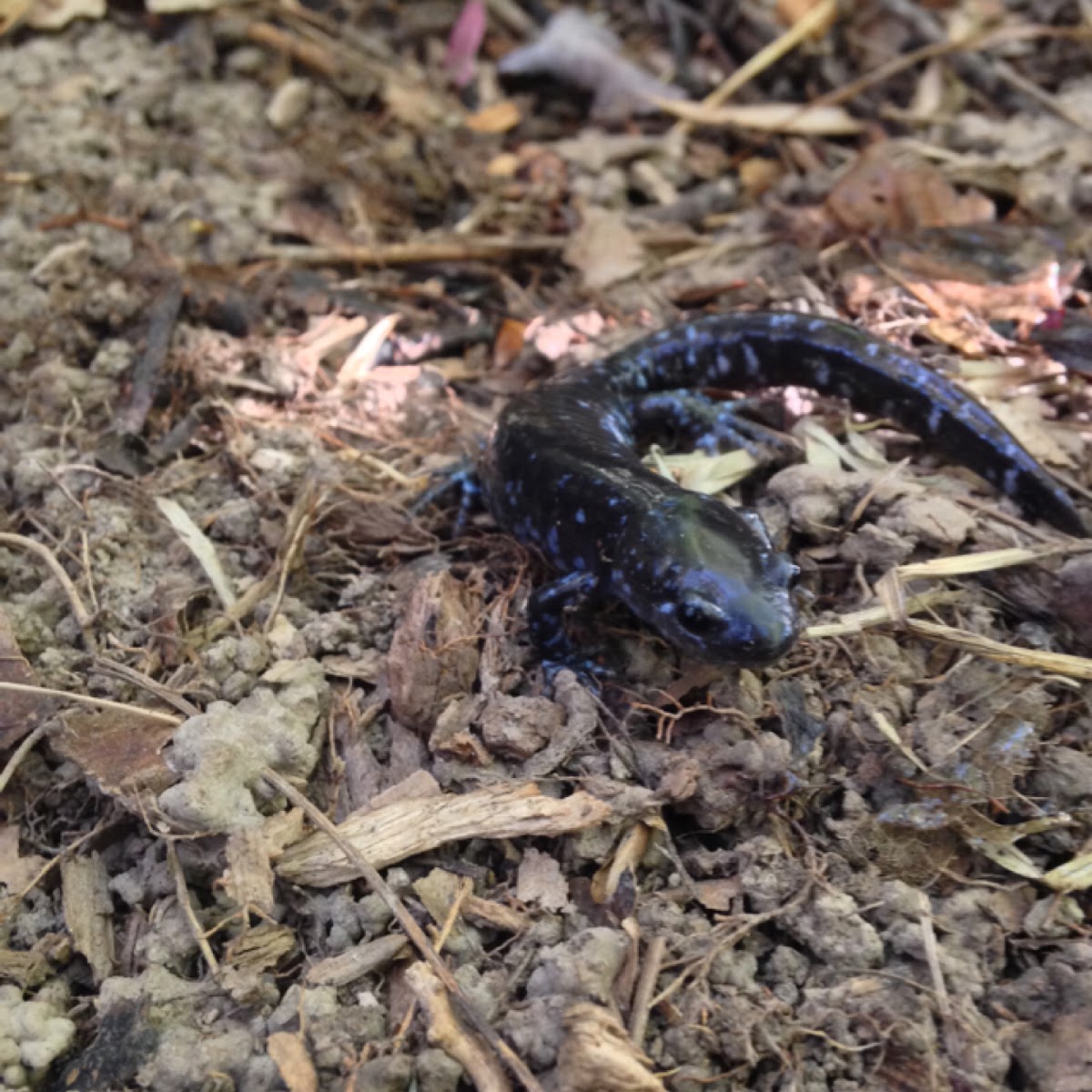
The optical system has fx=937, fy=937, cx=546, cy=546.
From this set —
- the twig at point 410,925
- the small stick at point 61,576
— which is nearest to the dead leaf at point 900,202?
the twig at point 410,925

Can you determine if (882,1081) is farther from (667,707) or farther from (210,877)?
(210,877)

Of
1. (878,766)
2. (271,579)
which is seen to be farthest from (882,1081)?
(271,579)

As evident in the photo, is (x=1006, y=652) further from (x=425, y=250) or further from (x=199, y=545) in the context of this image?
(x=425, y=250)

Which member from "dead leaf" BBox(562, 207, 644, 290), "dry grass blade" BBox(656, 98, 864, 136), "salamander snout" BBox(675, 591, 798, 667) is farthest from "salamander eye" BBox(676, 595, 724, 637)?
"dry grass blade" BBox(656, 98, 864, 136)

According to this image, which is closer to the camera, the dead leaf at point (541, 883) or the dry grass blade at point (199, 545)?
the dead leaf at point (541, 883)

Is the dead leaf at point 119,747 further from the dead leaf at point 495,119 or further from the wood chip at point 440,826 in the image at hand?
the dead leaf at point 495,119

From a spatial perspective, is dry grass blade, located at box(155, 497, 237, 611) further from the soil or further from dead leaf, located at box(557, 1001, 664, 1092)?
dead leaf, located at box(557, 1001, 664, 1092)

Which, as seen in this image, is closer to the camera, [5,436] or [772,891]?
[772,891]
